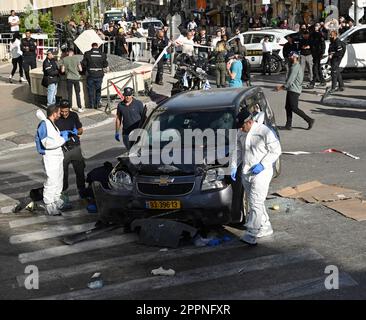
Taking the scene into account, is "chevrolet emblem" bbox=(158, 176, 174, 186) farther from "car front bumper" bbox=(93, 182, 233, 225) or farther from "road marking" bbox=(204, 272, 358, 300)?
"road marking" bbox=(204, 272, 358, 300)

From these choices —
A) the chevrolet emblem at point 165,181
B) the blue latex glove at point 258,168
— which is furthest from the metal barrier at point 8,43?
the blue latex glove at point 258,168

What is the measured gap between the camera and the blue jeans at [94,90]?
21.5 m

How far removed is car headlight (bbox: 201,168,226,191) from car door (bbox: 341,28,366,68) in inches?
675

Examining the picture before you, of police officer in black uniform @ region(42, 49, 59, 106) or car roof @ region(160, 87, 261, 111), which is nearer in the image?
car roof @ region(160, 87, 261, 111)

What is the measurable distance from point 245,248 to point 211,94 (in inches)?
127

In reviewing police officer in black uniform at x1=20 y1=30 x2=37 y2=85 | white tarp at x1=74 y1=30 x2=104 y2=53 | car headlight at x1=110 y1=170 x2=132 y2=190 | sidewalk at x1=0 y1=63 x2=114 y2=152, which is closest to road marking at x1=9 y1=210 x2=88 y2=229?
car headlight at x1=110 y1=170 x2=132 y2=190

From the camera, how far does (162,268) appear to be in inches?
324

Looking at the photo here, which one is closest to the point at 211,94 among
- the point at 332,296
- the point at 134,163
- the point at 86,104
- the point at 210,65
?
the point at 134,163

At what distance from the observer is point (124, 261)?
28.4 feet

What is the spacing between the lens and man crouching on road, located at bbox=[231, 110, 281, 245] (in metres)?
8.95

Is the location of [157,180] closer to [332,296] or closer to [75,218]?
[75,218]

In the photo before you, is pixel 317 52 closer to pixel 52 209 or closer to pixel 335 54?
pixel 335 54

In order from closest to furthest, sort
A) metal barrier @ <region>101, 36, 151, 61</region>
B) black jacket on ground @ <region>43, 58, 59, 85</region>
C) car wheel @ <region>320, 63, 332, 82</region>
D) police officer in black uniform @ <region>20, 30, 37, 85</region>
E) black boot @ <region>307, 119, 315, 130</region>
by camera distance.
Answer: black boot @ <region>307, 119, 315, 130</region> → black jacket on ground @ <region>43, 58, 59, 85</region> → car wheel @ <region>320, 63, 332, 82</region> → police officer in black uniform @ <region>20, 30, 37, 85</region> → metal barrier @ <region>101, 36, 151, 61</region>

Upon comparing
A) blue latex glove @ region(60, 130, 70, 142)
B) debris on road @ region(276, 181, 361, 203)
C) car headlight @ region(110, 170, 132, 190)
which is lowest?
debris on road @ region(276, 181, 361, 203)
